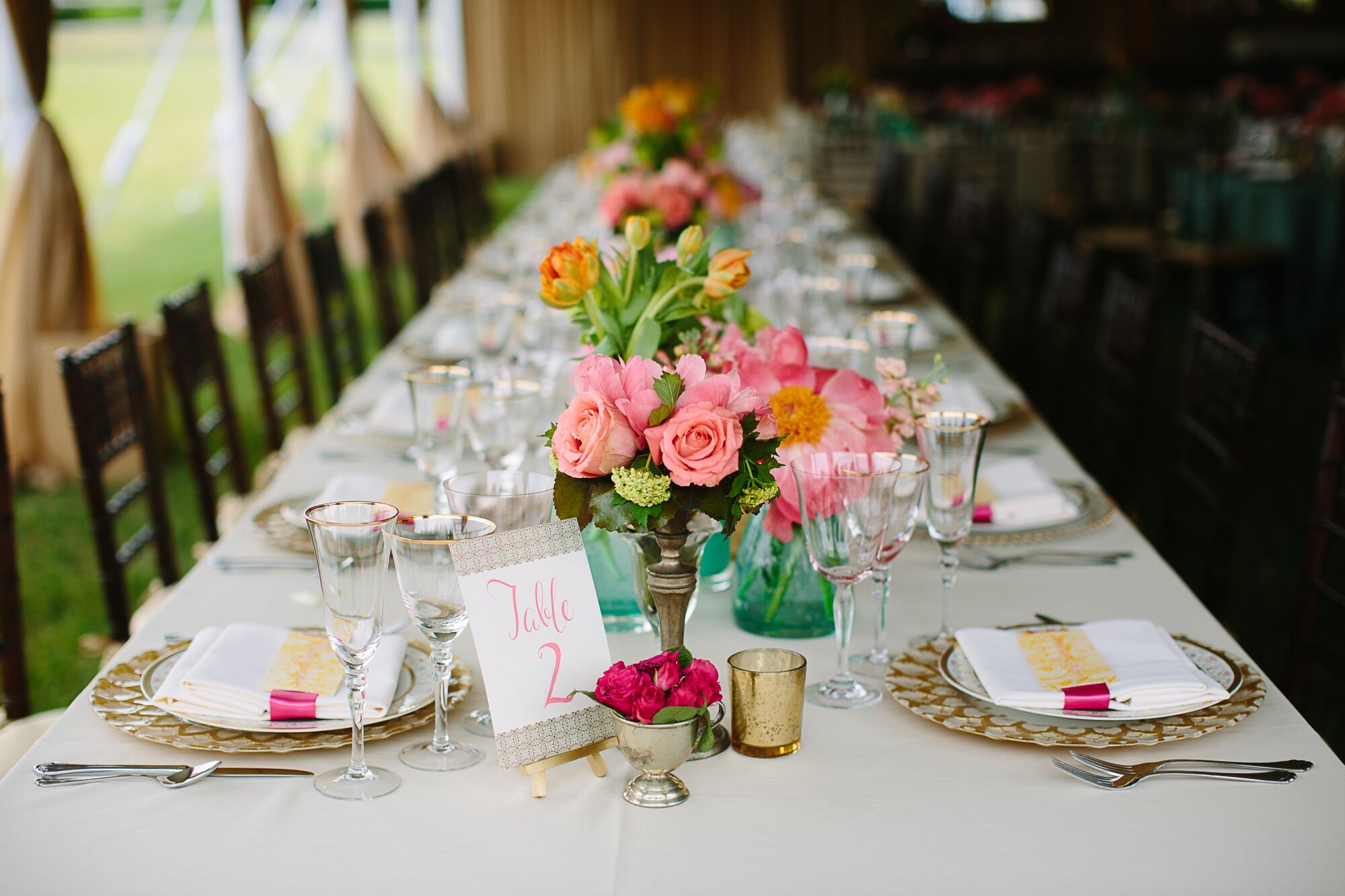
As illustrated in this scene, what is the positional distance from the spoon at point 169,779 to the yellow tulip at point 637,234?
676 mm

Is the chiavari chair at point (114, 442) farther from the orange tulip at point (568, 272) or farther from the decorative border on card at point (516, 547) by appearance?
the decorative border on card at point (516, 547)

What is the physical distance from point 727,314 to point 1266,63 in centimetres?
1392

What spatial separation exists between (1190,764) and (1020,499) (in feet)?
2.57

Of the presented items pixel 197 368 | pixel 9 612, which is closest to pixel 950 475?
pixel 9 612

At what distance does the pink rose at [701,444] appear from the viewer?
1156 mm

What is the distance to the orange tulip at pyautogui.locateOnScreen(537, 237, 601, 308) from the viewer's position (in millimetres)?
1415

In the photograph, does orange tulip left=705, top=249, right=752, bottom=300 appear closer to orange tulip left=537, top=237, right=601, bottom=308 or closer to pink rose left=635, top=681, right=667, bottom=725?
orange tulip left=537, top=237, right=601, bottom=308

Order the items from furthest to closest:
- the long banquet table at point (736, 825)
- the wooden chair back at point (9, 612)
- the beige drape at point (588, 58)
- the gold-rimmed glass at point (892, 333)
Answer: the beige drape at point (588, 58), the gold-rimmed glass at point (892, 333), the wooden chair back at point (9, 612), the long banquet table at point (736, 825)

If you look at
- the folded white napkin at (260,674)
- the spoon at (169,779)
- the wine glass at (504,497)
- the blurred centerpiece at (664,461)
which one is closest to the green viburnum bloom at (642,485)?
the blurred centerpiece at (664,461)

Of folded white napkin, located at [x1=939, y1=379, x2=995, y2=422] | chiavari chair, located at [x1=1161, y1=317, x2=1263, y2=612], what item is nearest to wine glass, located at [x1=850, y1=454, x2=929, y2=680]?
folded white napkin, located at [x1=939, y1=379, x2=995, y2=422]

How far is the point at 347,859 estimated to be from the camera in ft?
3.61

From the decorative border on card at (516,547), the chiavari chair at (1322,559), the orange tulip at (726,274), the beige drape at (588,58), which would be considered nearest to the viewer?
the decorative border on card at (516,547)

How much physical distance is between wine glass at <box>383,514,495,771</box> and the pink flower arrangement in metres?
0.16

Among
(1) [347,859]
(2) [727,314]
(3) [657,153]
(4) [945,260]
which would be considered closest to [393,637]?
(1) [347,859]
